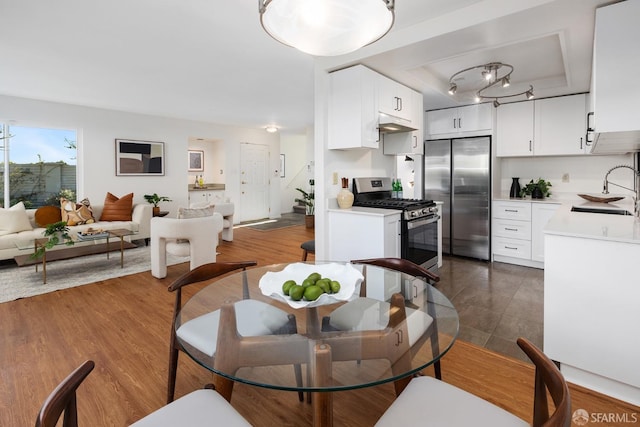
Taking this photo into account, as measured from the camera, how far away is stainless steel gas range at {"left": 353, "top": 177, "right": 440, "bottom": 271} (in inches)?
127

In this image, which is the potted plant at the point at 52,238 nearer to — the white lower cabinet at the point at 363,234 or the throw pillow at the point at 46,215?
the throw pillow at the point at 46,215

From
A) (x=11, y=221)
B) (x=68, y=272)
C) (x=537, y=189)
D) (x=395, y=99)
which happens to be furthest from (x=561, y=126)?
(x=11, y=221)

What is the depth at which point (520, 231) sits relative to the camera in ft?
14.2

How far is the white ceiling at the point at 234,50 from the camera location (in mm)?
2326

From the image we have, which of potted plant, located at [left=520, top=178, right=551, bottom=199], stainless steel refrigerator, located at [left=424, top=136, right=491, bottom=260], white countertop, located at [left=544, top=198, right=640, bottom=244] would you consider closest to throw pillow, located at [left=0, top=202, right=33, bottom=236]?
stainless steel refrigerator, located at [left=424, top=136, right=491, bottom=260]

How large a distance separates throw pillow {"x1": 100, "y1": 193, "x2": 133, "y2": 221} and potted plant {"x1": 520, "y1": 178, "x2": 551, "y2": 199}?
247 inches

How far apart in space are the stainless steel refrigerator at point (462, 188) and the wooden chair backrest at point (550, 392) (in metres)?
3.70

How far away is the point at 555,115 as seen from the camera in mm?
4180

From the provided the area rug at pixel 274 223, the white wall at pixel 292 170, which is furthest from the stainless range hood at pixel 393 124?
the white wall at pixel 292 170

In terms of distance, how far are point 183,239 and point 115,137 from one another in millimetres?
3470

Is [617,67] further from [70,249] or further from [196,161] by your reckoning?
[196,161]

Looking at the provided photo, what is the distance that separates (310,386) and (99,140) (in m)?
→ 6.49

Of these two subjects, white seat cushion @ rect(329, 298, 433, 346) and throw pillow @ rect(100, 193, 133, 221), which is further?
throw pillow @ rect(100, 193, 133, 221)

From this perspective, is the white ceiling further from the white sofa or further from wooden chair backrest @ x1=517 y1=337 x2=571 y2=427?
wooden chair backrest @ x1=517 y1=337 x2=571 y2=427
